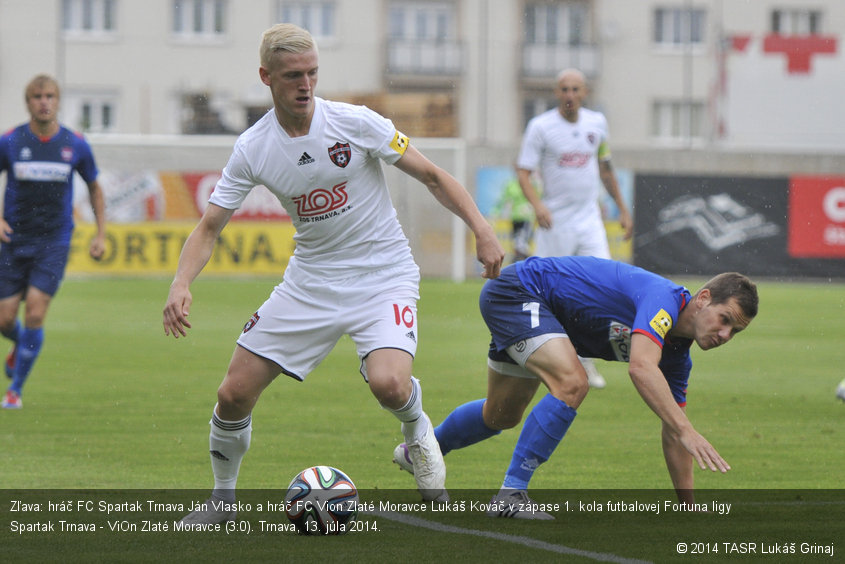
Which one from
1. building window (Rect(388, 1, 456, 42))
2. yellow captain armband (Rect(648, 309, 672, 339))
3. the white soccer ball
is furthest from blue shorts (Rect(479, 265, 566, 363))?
building window (Rect(388, 1, 456, 42))

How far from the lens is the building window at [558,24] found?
37.3 meters

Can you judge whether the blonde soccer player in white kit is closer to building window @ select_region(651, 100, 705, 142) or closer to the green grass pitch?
the green grass pitch

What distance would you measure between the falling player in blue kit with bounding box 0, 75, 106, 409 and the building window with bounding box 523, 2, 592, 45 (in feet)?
94.4

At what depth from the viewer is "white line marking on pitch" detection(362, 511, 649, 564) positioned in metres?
4.65

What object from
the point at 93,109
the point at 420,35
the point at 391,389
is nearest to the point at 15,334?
the point at 391,389

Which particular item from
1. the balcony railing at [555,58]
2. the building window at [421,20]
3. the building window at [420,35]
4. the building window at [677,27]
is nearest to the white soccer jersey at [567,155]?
the building window at [677,27]

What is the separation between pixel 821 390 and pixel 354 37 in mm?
24080

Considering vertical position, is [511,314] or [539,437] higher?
[511,314]

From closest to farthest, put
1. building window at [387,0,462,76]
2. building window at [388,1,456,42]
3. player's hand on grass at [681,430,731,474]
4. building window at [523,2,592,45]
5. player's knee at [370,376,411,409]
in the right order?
1. player's hand on grass at [681,430,731,474]
2. player's knee at [370,376,411,409]
3. building window at [387,0,462,76]
4. building window at [388,1,456,42]
5. building window at [523,2,592,45]

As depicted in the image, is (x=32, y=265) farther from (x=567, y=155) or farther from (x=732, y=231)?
(x=732, y=231)

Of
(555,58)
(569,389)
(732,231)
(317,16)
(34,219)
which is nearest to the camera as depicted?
(569,389)

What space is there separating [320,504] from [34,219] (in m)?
4.69

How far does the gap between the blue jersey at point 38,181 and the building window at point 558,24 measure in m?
28.8

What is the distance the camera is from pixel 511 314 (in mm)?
5699
